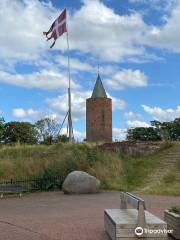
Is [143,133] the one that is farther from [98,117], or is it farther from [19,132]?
[19,132]

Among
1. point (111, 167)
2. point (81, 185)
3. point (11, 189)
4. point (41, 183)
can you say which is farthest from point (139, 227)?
point (111, 167)

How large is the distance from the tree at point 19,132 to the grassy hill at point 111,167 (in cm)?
4894

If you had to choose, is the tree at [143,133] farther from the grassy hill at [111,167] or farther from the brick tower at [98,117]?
the grassy hill at [111,167]


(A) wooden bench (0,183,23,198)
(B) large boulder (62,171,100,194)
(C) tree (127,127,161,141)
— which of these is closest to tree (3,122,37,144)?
(C) tree (127,127,161,141)

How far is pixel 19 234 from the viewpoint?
1009cm

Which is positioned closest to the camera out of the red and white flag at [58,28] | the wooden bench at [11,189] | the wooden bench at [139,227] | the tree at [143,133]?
the wooden bench at [139,227]

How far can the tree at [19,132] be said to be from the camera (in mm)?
79250

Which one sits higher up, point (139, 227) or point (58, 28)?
point (58, 28)

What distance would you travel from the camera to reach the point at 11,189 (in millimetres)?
21219

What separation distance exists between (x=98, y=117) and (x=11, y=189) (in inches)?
1032

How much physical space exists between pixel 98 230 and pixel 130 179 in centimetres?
1357

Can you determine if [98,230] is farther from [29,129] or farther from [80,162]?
[29,129]

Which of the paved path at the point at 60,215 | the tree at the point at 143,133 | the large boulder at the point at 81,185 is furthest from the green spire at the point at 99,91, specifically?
the paved path at the point at 60,215

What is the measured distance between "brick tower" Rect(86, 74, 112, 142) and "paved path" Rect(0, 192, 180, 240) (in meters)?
26.2
